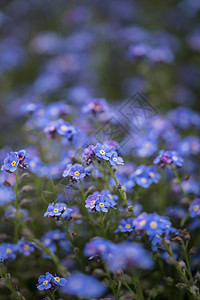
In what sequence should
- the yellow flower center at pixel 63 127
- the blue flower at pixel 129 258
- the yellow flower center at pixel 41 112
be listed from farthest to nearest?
the yellow flower center at pixel 41 112, the yellow flower center at pixel 63 127, the blue flower at pixel 129 258

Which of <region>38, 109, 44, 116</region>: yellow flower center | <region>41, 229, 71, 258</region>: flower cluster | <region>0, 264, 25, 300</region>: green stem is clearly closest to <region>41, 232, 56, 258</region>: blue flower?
<region>41, 229, 71, 258</region>: flower cluster

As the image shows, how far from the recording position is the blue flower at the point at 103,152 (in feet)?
5.92

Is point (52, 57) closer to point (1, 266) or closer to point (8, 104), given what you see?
point (8, 104)

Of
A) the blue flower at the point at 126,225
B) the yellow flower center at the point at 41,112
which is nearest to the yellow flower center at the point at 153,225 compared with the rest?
the blue flower at the point at 126,225

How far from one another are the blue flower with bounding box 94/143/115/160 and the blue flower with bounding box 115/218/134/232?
48 centimetres

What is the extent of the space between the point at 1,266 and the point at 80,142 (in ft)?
3.77

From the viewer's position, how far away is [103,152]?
1.86 meters

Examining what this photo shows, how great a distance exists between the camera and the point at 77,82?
16.9ft

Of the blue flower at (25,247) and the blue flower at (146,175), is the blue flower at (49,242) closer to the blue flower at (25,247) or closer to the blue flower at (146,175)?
the blue flower at (25,247)

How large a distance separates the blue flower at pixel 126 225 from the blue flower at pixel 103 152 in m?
0.48

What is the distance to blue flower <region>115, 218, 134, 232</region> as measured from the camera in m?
1.98

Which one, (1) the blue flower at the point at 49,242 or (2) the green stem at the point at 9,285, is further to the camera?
(1) the blue flower at the point at 49,242

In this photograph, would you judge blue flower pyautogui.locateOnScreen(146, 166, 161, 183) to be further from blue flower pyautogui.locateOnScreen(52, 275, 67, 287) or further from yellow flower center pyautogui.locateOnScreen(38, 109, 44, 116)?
yellow flower center pyautogui.locateOnScreen(38, 109, 44, 116)

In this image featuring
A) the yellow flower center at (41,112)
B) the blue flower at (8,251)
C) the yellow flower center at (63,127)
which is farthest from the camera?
the yellow flower center at (41,112)
